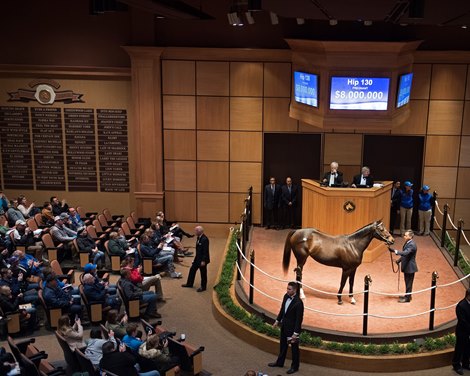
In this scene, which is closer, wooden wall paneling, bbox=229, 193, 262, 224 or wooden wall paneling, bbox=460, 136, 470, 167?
wooden wall paneling, bbox=460, 136, 470, 167

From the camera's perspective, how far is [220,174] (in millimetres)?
15734

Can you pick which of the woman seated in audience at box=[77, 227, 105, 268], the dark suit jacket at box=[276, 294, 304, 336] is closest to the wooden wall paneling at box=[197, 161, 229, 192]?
the woman seated in audience at box=[77, 227, 105, 268]

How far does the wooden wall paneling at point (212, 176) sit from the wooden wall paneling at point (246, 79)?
1860mm

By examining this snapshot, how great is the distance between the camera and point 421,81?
49.0ft

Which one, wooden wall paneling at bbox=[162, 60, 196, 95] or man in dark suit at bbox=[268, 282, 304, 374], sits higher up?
wooden wall paneling at bbox=[162, 60, 196, 95]

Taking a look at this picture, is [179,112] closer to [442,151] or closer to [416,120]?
[416,120]

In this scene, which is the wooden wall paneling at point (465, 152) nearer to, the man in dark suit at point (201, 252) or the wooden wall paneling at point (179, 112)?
the wooden wall paneling at point (179, 112)

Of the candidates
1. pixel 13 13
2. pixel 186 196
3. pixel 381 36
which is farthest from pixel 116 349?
pixel 13 13

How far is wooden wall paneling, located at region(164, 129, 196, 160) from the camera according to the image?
1554 centimetres

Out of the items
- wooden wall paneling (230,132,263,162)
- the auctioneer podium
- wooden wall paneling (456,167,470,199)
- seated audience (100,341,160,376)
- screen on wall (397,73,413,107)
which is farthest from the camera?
wooden wall paneling (230,132,263,162)

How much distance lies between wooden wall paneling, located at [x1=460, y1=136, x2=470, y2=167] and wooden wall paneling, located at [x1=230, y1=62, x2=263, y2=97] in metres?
5.11

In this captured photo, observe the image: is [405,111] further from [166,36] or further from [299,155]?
[166,36]

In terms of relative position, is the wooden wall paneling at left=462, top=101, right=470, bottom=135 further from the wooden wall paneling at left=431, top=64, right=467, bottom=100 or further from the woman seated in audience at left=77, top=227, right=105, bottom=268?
the woman seated in audience at left=77, top=227, right=105, bottom=268

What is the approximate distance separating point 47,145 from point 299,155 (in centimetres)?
655
